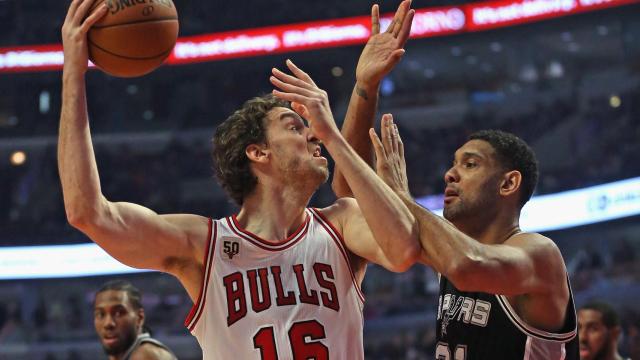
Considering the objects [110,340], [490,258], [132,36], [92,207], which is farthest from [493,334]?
[110,340]

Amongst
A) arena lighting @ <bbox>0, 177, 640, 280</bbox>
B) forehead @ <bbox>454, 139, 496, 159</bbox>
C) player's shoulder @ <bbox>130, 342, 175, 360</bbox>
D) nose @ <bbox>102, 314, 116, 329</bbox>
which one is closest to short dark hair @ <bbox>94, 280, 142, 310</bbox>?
nose @ <bbox>102, 314, 116, 329</bbox>

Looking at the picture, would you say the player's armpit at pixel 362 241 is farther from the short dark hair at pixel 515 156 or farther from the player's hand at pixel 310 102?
the short dark hair at pixel 515 156

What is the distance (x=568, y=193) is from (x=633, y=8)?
3905 millimetres

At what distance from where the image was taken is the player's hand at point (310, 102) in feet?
11.0

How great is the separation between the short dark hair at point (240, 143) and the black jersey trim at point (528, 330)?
1206 millimetres

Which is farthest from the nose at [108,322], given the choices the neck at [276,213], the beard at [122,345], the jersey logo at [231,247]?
the jersey logo at [231,247]

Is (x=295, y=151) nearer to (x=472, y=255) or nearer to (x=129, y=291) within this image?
(x=472, y=255)

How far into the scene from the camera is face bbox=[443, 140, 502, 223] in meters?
3.80

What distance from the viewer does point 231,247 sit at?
352cm

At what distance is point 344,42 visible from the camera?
18938mm

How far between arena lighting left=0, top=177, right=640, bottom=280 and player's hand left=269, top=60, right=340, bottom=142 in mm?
14373

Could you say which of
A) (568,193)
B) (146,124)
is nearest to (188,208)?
(146,124)

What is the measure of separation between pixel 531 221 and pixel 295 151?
14.7 m

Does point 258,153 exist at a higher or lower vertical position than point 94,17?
lower
